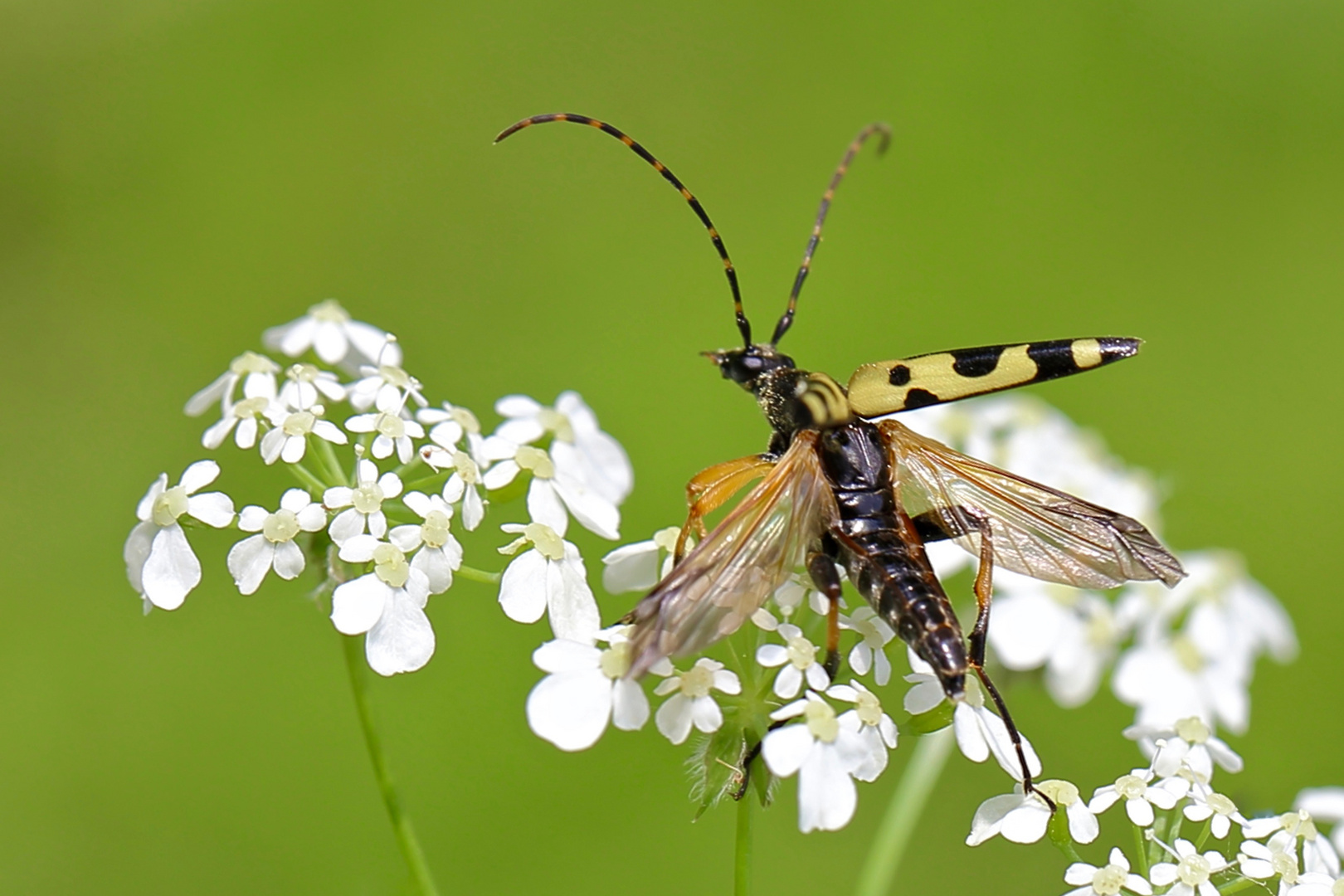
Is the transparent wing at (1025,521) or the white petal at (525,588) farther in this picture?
the transparent wing at (1025,521)

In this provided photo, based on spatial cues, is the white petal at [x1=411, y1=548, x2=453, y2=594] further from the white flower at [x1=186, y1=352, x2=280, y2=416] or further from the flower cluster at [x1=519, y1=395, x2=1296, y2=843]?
the white flower at [x1=186, y1=352, x2=280, y2=416]

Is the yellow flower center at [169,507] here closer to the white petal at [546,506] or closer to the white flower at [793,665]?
the white petal at [546,506]

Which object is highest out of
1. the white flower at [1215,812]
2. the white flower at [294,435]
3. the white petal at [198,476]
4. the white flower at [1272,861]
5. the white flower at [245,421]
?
the white flower at [245,421]

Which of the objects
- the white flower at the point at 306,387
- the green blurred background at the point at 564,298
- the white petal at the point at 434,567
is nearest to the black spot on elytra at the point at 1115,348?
the white petal at the point at 434,567

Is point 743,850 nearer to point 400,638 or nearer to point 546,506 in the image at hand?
point 400,638

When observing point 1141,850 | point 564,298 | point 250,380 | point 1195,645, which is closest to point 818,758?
point 1141,850

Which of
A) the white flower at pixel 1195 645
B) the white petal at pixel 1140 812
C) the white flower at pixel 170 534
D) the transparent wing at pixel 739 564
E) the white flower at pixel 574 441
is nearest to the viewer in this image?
the transparent wing at pixel 739 564

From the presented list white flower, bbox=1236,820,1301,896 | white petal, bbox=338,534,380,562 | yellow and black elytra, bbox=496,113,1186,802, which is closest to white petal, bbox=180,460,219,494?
white petal, bbox=338,534,380,562

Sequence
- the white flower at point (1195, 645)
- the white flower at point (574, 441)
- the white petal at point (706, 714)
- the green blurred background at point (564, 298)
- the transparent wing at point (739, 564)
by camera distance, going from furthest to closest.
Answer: the green blurred background at point (564, 298) → the white flower at point (1195, 645) → the white flower at point (574, 441) → the white petal at point (706, 714) → the transparent wing at point (739, 564)
